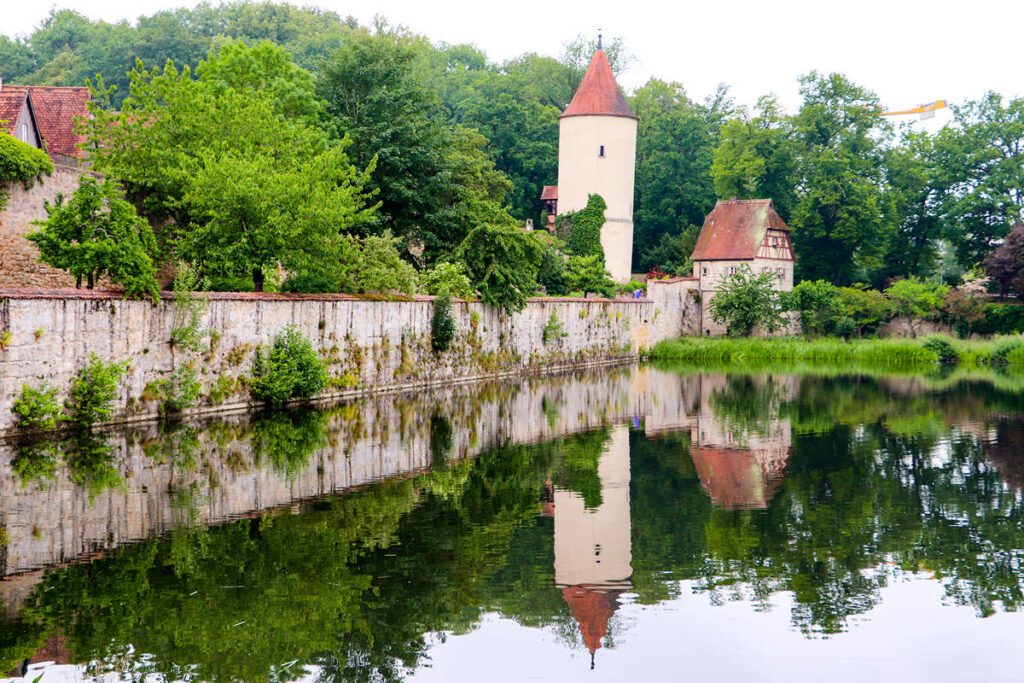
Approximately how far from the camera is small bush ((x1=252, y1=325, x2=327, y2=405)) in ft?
74.1

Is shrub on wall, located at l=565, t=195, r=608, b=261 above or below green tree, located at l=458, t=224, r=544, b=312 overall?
above

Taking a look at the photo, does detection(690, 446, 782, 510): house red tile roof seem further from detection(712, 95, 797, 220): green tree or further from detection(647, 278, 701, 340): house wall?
detection(712, 95, 797, 220): green tree

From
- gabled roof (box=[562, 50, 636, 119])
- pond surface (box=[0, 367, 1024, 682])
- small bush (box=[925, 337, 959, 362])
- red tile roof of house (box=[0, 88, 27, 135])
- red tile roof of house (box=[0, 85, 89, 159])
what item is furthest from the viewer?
gabled roof (box=[562, 50, 636, 119])

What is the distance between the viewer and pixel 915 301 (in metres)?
52.1

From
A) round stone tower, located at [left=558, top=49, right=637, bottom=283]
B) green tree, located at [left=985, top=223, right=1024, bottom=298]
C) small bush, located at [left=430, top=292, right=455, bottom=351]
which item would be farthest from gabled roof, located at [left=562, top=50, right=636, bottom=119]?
small bush, located at [left=430, top=292, right=455, bottom=351]

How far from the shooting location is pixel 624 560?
1000 cm

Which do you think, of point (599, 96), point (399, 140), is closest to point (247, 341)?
point (399, 140)

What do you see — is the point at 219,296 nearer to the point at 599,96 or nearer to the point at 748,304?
the point at 748,304

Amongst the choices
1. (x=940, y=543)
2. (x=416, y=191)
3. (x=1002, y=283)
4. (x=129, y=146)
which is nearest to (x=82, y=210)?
(x=129, y=146)

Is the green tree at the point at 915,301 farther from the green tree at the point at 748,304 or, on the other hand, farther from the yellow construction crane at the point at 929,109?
the yellow construction crane at the point at 929,109

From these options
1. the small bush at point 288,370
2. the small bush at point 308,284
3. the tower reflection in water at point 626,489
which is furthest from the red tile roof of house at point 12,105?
the tower reflection in water at point 626,489

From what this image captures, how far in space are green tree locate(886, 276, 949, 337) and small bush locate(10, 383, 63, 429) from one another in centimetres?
4327

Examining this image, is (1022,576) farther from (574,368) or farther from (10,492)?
(574,368)

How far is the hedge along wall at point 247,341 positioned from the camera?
1727cm
